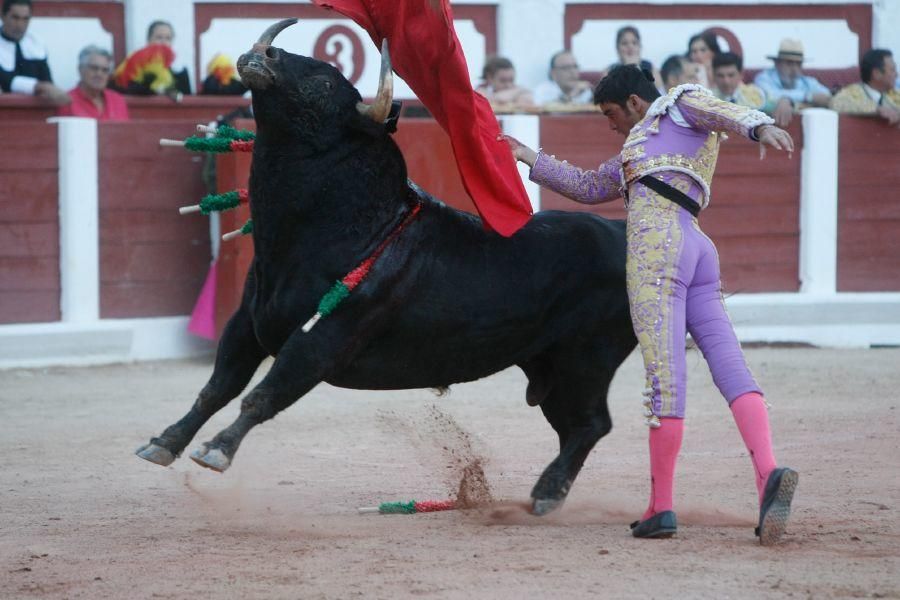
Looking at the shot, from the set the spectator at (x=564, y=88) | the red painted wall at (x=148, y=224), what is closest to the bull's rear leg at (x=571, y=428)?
the red painted wall at (x=148, y=224)

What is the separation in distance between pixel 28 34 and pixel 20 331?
205 cm

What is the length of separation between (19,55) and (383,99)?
5.36 meters

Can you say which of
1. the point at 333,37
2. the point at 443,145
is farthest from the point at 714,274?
the point at 333,37

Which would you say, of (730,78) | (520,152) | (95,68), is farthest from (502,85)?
(520,152)

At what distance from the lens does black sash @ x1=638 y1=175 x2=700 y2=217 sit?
3.73 metres

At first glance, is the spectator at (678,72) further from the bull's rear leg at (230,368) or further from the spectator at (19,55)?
the bull's rear leg at (230,368)

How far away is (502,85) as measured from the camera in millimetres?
8945

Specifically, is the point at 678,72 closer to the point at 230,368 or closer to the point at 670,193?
the point at 670,193

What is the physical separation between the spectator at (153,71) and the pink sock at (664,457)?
595 centimetres

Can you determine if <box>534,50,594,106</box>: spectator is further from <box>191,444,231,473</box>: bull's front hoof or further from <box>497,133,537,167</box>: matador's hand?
<box>191,444,231,473</box>: bull's front hoof

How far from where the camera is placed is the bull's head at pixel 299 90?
3693 mm

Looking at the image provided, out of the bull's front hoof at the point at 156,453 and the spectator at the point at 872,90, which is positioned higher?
the spectator at the point at 872,90

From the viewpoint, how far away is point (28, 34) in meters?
8.62

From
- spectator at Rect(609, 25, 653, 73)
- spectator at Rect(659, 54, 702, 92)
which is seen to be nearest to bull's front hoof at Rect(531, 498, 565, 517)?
spectator at Rect(659, 54, 702, 92)
